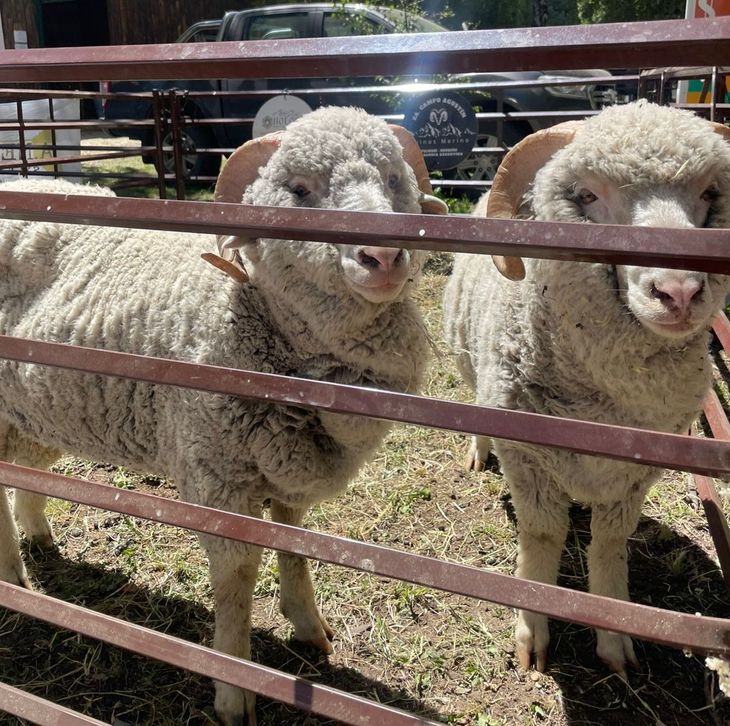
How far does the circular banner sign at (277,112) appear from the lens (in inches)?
275

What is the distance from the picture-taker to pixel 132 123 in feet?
25.1

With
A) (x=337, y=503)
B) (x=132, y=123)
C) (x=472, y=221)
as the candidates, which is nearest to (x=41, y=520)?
(x=337, y=503)

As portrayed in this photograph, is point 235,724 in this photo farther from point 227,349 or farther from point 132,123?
point 132,123

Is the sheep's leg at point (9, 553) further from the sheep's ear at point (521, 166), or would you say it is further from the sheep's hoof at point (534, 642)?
the sheep's ear at point (521, 166)

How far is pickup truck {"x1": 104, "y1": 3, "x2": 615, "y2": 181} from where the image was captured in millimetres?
7789

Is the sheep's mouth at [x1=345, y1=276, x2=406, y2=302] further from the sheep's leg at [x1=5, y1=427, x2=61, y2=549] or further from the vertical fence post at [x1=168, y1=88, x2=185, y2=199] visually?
the vertical fence post at [x1=168, y1=88, x2=185, y2=199]

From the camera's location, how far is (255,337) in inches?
92.5

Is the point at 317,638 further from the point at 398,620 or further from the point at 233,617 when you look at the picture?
the point at 233,617

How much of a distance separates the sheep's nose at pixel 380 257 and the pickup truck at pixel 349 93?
17.0ft

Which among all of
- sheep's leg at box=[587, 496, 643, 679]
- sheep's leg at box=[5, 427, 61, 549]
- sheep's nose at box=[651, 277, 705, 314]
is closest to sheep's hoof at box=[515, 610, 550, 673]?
sheep's leg at box=[587, 496, 643, 679]

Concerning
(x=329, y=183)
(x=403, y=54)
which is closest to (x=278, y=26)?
(x=329, y=183)

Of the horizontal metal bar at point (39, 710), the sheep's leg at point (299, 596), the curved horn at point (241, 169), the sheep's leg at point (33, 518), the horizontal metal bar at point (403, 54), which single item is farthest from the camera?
the sheep's leg at point (33, 518)

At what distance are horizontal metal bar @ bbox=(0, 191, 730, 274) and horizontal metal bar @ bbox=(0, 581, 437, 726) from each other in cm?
92

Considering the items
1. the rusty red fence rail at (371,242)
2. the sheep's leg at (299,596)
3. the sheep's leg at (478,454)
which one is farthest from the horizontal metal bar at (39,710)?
the sheep's leg at (478,454)
